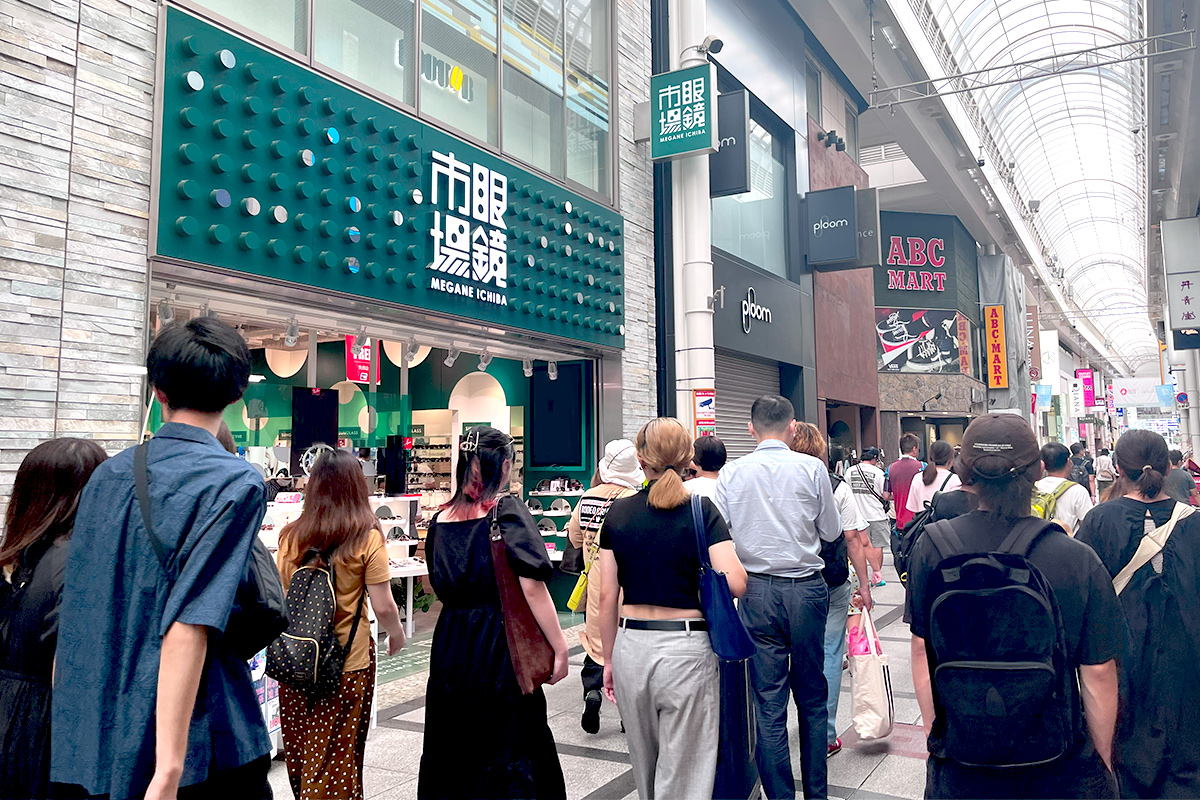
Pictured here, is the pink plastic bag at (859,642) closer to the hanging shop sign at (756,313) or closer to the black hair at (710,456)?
the black hair at (710,456)

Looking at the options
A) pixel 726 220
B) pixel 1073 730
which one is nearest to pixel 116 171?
pixel 1073 730

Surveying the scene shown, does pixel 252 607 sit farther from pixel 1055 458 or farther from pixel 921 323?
pixel 921 323

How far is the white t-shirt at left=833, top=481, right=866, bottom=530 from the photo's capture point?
4859 mm

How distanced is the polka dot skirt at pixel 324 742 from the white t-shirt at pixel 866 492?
5.33 meters

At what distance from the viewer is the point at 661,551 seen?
9.94ft

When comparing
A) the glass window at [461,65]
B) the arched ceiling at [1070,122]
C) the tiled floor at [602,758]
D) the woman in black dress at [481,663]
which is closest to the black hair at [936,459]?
the tiled floor at [602,758]

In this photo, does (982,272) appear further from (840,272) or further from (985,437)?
(985,437)

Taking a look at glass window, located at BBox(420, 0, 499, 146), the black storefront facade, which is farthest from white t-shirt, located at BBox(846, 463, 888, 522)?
the black storefront facade

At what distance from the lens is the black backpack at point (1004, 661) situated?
2.05 metres

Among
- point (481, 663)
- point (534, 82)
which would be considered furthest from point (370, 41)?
point (481, 663)

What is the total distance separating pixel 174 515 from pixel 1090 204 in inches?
1440

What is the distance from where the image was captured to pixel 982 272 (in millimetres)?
29203

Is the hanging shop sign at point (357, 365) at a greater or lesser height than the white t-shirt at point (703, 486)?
greater

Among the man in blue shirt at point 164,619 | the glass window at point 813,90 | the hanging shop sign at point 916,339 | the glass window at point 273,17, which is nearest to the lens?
the man in blue shirt at point 164,619
